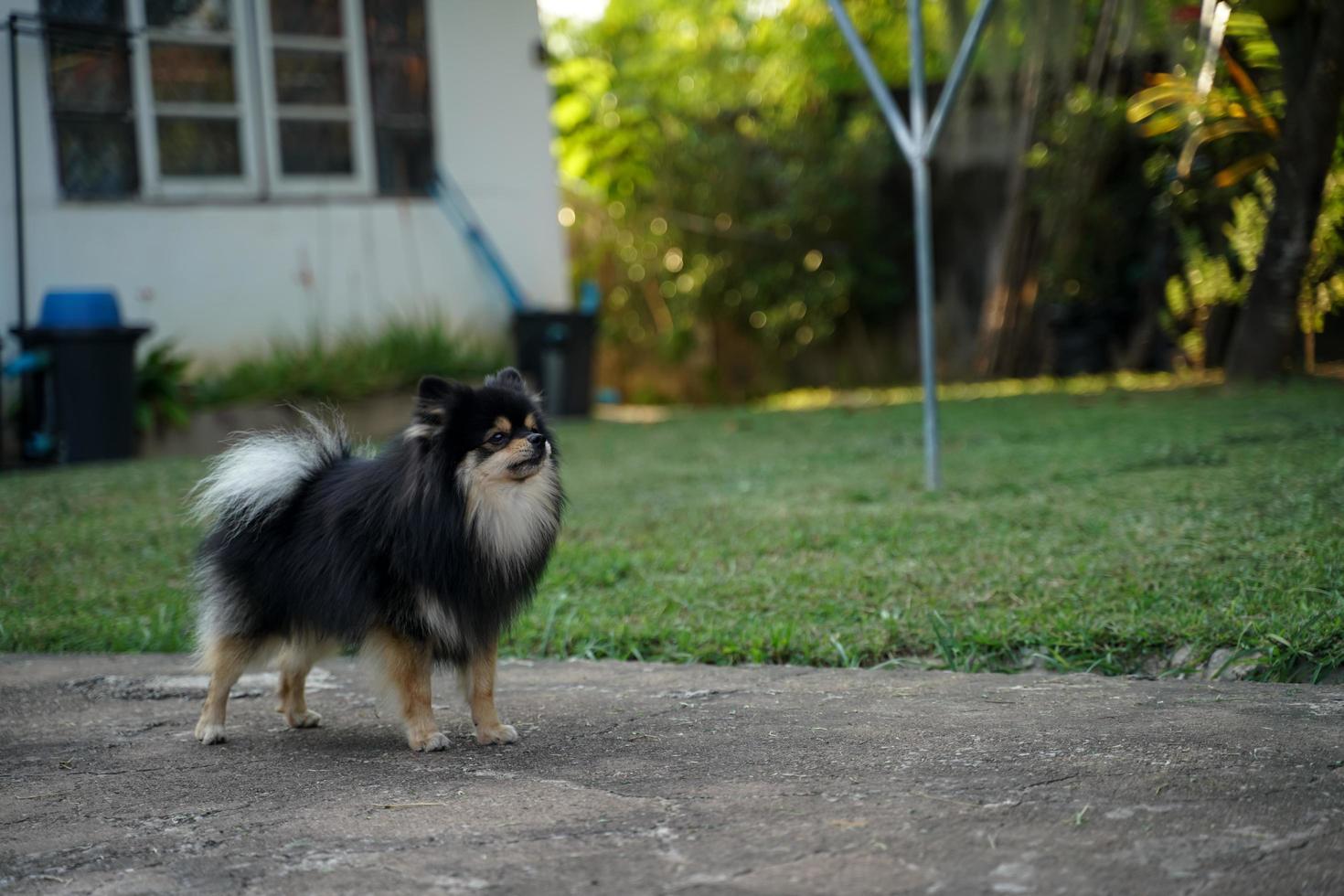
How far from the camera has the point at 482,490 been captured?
3.00 metres

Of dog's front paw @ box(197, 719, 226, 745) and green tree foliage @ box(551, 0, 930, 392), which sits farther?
green tree foliage @ box(551, 0, 930, 392)

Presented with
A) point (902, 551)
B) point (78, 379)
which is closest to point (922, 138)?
point (902, 551)

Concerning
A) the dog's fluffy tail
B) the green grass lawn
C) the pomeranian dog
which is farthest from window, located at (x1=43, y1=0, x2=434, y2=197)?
the pomeranian dog

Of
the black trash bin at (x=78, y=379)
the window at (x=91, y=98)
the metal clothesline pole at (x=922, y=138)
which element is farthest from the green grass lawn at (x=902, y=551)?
the window at (x=91, y=98)

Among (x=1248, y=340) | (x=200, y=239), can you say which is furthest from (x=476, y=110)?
(x=1248, y=340)

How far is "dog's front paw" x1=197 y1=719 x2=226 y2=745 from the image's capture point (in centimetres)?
322

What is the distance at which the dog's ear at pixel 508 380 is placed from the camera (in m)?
3.20

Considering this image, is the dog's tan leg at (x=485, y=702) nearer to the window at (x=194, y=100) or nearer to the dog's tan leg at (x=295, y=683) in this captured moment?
the dog's tan leg at (x=295, y=683)

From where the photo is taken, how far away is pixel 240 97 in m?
9.20

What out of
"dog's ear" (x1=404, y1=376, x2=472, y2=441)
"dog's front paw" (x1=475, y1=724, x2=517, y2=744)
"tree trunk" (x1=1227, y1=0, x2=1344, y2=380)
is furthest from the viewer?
"tree trunk" (x1=1227, y1=0, x2=1344, y2=380)

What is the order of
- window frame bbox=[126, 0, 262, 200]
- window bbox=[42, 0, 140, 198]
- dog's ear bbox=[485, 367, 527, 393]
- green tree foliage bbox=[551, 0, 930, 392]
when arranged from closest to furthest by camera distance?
dog's ear bbox=[485, 367, 527, 393] < window bbox=[42, 0, 140, 198] < window frame bbox=[126, 0, 262, 200] < green tree foliage bbox=[551, 0, 930, 392]

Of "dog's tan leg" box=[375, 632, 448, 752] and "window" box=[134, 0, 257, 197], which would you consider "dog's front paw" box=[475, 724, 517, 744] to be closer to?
"dog's tan leg" box=[375, 632, 448, 752]

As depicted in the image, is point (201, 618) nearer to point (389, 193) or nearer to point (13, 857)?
point (13, 857)

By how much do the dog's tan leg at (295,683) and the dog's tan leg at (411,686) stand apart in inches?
13.5
